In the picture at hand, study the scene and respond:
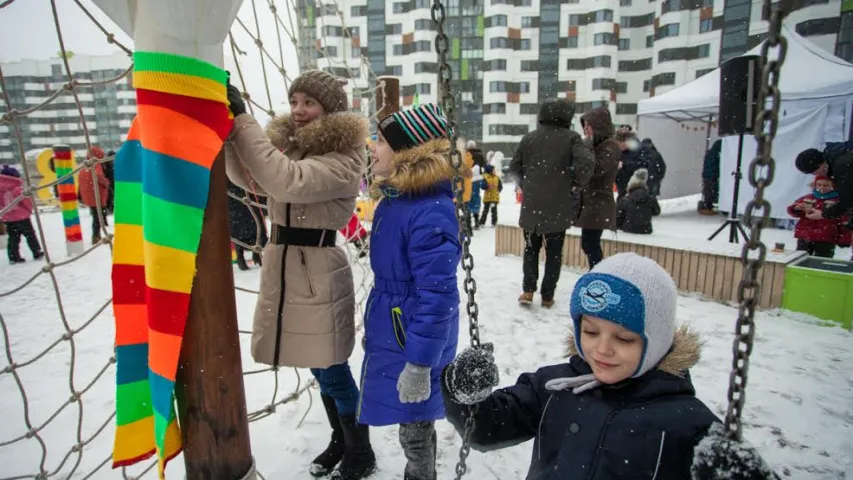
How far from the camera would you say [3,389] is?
9.11ft

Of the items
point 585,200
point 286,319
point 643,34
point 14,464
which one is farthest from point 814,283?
point 643,34

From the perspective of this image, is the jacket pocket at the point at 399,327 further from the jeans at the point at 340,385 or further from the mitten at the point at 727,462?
the mitten at the point at 727,462

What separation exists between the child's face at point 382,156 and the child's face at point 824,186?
4581mm

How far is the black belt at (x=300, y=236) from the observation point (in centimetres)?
163

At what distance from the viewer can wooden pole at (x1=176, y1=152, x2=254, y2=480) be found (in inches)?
45.2

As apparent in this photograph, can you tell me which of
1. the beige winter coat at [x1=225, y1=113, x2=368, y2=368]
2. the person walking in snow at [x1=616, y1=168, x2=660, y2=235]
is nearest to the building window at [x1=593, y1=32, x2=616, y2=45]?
the person walking in snow at [x1=616, y1=168, x2=660, y2=235]

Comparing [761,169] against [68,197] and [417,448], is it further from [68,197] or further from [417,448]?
[68,197]

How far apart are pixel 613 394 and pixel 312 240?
111 centimetres

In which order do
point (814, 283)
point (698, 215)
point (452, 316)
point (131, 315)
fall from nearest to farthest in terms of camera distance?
point (131, 315)
point (452, 316)
point (814, 283)
point (698, 215)

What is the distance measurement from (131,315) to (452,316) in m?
0.98

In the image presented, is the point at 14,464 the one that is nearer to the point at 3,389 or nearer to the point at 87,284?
the point at 3,389

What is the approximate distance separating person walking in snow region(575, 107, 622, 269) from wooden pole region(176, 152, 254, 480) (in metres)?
3.34

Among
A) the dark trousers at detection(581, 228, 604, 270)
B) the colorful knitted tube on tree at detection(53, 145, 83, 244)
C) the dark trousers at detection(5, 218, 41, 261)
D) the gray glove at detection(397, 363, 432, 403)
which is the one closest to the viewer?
the gray glove at detection(397, 363, 432, 403)

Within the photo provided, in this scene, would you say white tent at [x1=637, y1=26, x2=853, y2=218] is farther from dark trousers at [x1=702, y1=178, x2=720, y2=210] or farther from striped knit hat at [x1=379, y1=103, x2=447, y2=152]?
striped knit hat at [x1=379, y1=103, x2=447, y2=152]
